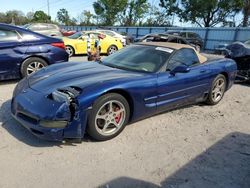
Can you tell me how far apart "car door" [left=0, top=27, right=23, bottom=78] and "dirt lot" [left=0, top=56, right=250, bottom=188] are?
1.77 m

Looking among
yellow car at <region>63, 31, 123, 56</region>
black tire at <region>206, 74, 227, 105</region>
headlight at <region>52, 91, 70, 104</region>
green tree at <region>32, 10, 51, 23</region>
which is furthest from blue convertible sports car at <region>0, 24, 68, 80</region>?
green tree at <region>32, 10, 51, 23</region>

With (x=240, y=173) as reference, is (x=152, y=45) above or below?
above

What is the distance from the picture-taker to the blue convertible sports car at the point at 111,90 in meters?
3.34

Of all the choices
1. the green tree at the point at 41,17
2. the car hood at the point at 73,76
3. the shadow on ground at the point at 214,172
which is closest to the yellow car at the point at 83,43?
the car hood at the point at 73,76

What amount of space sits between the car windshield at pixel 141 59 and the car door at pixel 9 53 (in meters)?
2.47

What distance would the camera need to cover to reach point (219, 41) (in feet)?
70.9

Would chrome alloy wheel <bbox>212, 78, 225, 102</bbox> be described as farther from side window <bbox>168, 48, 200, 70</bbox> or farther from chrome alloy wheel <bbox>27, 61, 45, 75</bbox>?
chrome alloy wheel <bbox>27, 61, 45, 75</bbox>

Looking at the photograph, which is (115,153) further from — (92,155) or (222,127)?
(222,127)

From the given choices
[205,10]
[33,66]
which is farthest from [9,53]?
[205,10]

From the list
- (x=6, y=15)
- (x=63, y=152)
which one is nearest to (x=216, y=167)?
(x=63, y=152)

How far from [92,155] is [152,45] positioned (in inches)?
98.9

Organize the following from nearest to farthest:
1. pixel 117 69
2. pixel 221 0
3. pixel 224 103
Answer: pixel 117 69
pixel 224 103
pixel 221 0

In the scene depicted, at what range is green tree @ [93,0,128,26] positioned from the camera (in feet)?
161

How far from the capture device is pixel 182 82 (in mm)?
4633
